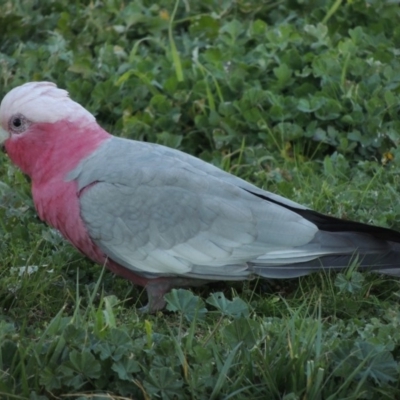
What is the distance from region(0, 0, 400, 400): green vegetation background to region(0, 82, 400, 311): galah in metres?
0.14

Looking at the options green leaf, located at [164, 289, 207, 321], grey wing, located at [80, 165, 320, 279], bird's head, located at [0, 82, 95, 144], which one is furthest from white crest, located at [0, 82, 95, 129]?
green leaf, located at [164, 289, 207, 321]

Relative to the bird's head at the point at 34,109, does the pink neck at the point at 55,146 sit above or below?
below

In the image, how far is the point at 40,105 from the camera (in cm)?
423

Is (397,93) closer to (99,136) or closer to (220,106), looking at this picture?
(220,106)

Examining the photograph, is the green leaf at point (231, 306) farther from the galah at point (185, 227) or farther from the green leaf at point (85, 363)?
the green leaf at point (85, 363)

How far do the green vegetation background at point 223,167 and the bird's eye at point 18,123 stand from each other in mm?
541

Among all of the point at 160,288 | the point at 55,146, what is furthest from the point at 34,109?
the point at 160,288

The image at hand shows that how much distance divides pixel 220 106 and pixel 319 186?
89 centimetres

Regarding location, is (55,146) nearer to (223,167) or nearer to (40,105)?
(40,105)

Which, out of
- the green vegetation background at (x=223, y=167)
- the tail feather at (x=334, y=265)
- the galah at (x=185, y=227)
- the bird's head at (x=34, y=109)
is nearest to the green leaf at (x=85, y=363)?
the green vegetation background at (x=223, y=167)

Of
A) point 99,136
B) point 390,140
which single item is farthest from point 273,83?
point 99,136

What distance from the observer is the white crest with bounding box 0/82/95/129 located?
167 inches

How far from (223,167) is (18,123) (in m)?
1.29

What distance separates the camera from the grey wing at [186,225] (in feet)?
13.2
